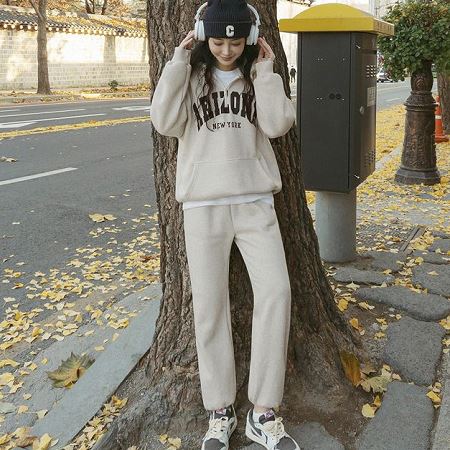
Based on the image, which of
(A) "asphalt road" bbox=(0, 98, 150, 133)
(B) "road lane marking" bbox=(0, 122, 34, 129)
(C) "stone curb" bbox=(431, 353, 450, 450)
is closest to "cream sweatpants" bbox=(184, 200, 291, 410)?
(C) "stone curb" bbox=(431, 353, 450, 450)

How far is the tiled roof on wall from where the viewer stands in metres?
28.6

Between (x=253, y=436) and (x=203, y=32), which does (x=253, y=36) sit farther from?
(x=253, y=436)

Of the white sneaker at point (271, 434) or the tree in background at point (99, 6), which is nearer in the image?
the white sneaker at point (271, 434)

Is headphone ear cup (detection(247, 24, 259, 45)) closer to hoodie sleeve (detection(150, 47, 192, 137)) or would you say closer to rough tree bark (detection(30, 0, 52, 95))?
hoodie sleeve (detection(150, 47, 192, 137))

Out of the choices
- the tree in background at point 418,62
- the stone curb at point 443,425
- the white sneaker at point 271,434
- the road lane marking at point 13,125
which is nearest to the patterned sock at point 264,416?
the white sneaker at point 271,434

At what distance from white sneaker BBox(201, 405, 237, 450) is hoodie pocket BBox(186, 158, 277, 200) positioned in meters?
0.88

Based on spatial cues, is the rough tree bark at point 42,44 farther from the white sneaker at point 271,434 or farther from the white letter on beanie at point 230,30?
the white sneaker at point 271,434

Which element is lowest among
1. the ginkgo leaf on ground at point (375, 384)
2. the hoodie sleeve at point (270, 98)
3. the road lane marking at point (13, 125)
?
the ginkgo leaf on ground at point (375, 384)

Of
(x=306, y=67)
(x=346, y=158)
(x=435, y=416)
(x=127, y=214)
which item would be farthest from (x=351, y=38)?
(x=127, y=214)

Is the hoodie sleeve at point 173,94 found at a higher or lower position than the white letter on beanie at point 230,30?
lower

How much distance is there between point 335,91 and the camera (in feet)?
12.8

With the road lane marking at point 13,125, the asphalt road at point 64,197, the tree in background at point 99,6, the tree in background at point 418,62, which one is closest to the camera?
the asphalt road at point 64,197

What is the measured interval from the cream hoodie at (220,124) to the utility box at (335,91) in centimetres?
156

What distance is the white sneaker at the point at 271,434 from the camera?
242 centimetres
